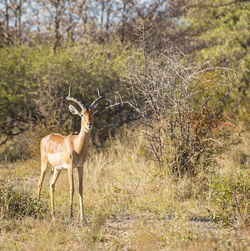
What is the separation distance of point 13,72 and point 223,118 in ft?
23.3

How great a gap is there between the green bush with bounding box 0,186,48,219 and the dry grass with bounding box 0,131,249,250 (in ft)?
0.58

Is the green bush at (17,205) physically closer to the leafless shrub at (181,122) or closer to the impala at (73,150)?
the impala at (73,150)

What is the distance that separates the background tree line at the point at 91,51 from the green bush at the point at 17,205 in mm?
3586

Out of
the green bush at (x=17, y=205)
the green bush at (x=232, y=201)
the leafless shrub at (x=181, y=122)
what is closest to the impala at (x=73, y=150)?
the green bush at (x=17, y=205)

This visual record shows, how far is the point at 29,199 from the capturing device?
6.15m

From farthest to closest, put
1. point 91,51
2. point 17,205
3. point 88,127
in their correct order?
1. point 91,51
2. point 17,205
3. point 88,127

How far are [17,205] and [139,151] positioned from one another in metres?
3.24

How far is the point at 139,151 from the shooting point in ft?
27.8

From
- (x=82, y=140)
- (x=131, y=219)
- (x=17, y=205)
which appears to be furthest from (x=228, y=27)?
(x=17, y=205)

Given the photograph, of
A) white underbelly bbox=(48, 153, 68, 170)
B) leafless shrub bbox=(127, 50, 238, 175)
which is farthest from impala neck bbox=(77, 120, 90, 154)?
leafless shrub bbox=(127, 50, 238, 175)

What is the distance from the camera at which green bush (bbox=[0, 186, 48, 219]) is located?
5.87 m

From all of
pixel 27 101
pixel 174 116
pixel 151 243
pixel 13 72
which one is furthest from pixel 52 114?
pixel 151 243

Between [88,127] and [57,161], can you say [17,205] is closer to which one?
[57,161]

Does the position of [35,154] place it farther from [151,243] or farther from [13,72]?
[151,243]
